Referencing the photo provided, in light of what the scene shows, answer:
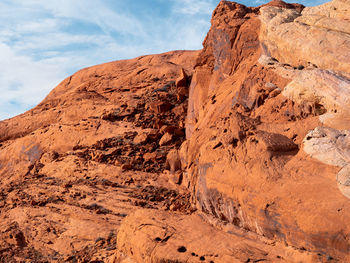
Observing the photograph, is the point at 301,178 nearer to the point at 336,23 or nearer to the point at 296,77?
the point at 296,77

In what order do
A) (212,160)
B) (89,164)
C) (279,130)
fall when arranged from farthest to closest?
(89,164) < (212,160) < (279,130)

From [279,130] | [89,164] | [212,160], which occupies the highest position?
[279,130]

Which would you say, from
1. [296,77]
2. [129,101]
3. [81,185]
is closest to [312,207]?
[296,77]

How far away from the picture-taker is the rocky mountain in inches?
293

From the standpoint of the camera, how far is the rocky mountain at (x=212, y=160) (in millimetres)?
7430

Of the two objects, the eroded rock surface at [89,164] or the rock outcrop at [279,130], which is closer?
the rock outcrop at [279,130]

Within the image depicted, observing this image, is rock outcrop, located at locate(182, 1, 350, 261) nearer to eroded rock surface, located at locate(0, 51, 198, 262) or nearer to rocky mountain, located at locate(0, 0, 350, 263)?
rocky mountain, located at locate(0, 0, 350, 263)

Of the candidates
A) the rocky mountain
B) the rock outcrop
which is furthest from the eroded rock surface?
the rock outcrop

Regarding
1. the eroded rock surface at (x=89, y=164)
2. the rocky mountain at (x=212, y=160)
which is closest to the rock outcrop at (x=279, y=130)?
the rocky mountain at (x=212, y=160)

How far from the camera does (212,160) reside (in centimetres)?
980

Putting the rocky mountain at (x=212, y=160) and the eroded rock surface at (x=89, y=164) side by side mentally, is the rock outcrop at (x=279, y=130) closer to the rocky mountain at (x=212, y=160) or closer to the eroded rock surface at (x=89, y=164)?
the rocky mountain at (x=212, y=160)

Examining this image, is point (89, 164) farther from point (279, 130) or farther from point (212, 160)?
point (279, 130)

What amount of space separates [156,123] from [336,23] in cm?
868

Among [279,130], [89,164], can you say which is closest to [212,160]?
[279,130]
